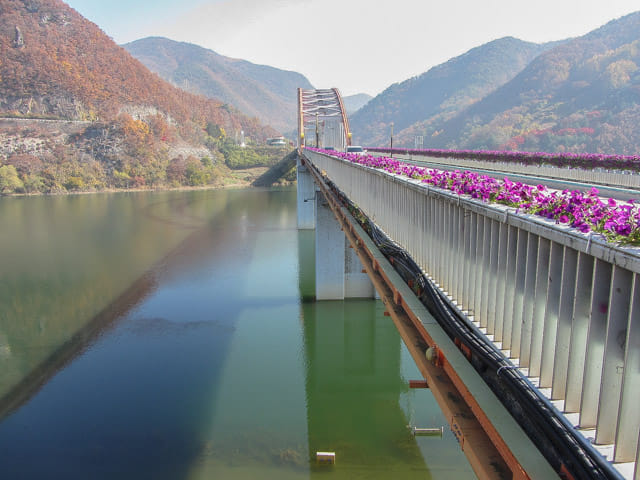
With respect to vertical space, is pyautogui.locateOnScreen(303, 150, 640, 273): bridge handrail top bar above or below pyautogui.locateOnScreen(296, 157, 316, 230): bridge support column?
above

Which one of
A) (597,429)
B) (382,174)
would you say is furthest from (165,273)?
(597,429)

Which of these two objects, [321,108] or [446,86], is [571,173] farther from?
[446,86]

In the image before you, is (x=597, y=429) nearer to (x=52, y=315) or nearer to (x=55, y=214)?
(x=52, y=315)

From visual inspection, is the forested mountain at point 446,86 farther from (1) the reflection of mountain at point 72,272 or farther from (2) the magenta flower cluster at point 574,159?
(2) the magenta flower cluster at point 574,159

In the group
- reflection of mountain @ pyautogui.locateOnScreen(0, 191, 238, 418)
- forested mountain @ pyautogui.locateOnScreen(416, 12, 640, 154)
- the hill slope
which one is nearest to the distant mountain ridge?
forested mountain @ pyautogui.locateOnScreen(416, 12, 640, 154)

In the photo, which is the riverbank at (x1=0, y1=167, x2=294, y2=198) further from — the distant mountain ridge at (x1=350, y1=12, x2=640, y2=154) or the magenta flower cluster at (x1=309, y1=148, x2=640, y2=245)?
the magenta flower cluster at (x1=309, y1=148, x2=640, y2=245)
